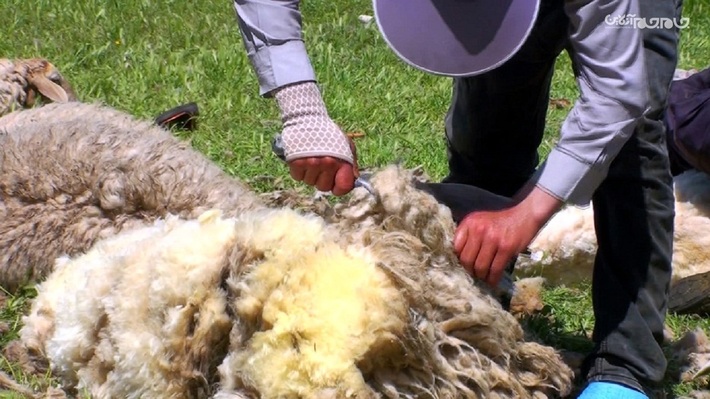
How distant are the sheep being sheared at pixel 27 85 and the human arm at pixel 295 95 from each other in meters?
1.72

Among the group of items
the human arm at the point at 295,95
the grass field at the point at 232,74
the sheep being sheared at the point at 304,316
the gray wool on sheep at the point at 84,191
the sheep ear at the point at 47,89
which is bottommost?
the grass field at the point at 232,74

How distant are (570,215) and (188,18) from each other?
3296mm

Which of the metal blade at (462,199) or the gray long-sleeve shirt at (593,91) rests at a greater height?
the gray long-sleeve shirt at (593,91)

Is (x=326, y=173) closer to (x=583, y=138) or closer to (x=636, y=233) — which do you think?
(x=583, y=138)

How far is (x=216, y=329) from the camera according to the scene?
206 cm

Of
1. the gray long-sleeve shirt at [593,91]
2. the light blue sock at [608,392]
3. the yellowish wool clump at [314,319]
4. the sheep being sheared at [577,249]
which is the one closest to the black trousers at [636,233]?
the light blue sock at [608,392]

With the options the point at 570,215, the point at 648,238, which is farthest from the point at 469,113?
the point at 648,238

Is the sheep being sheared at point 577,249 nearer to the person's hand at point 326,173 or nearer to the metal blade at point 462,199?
the metal blade at point 462,199

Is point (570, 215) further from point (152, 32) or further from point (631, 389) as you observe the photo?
point (152, 32)

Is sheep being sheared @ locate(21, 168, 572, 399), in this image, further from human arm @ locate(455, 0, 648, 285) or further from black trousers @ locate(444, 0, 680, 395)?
black trousers @ locate(444, 0, 680, 395)

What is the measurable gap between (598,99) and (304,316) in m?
0.87

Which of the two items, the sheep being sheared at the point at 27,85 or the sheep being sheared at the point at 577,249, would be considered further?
the sheep being sheared at the point at 27,85

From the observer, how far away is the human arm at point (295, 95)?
228 cm

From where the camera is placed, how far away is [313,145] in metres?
2.27
